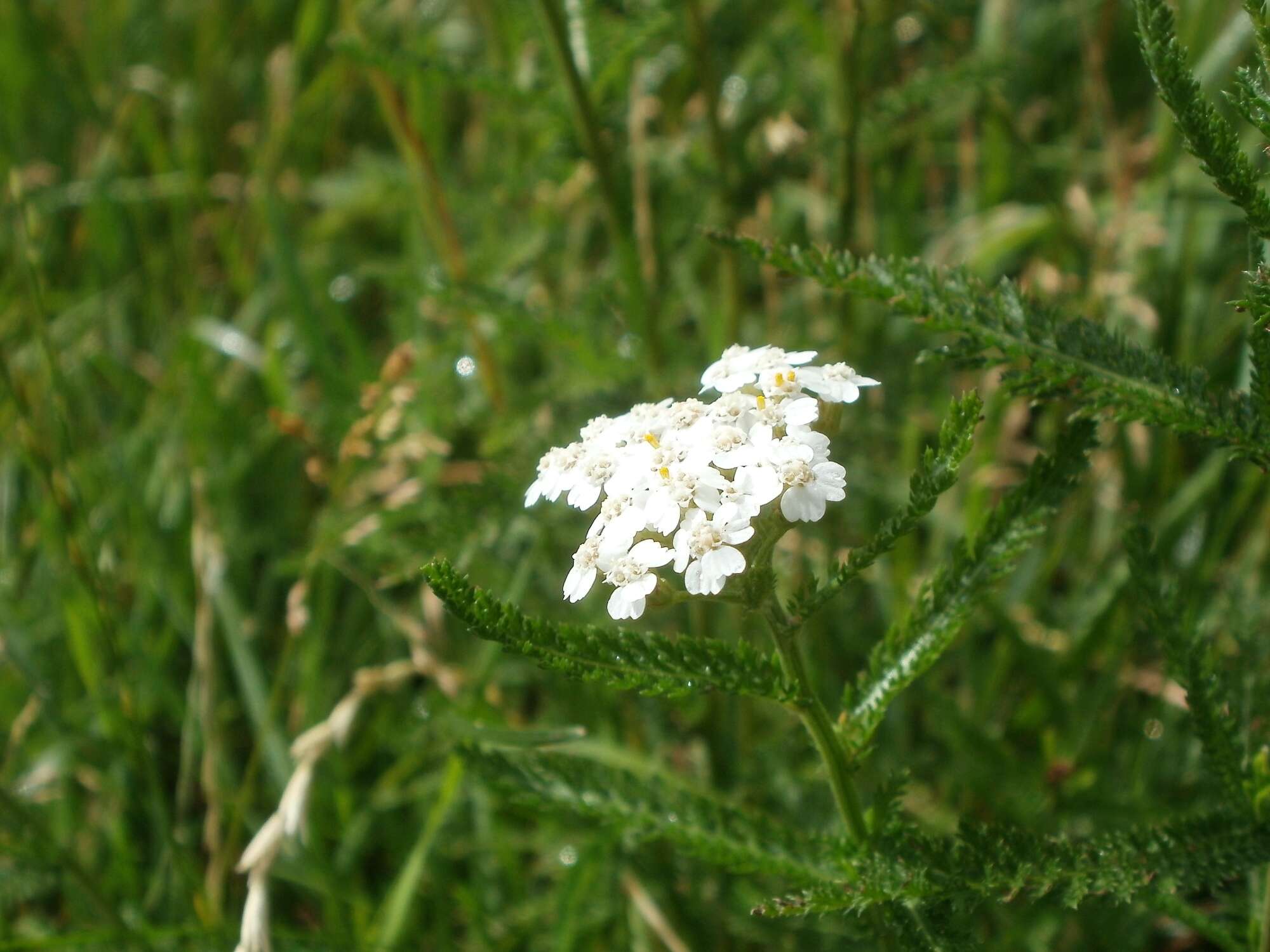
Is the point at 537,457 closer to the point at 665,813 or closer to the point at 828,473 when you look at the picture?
the point at 665,813

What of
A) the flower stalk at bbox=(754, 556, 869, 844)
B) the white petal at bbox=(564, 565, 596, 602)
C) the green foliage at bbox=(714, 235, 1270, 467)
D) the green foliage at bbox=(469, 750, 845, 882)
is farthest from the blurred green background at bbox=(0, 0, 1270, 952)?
the white petal at bbox=(564, 565, 596, 602)

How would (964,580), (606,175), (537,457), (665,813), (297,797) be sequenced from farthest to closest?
(537,457)
(606,175)
(297,797)
(665,813)
(964,580)

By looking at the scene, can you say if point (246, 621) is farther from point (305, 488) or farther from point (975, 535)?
point (975, 535)

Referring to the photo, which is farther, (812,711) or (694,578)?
(812,711)

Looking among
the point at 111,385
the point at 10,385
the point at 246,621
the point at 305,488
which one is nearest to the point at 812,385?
the point at 10,385

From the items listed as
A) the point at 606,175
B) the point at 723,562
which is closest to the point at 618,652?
the point at 723,562

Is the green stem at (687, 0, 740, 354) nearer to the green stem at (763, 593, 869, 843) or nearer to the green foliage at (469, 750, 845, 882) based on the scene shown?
the green foliage at (469, 750, 845, 882)

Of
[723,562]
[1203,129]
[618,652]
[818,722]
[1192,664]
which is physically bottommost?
[1192,664]
